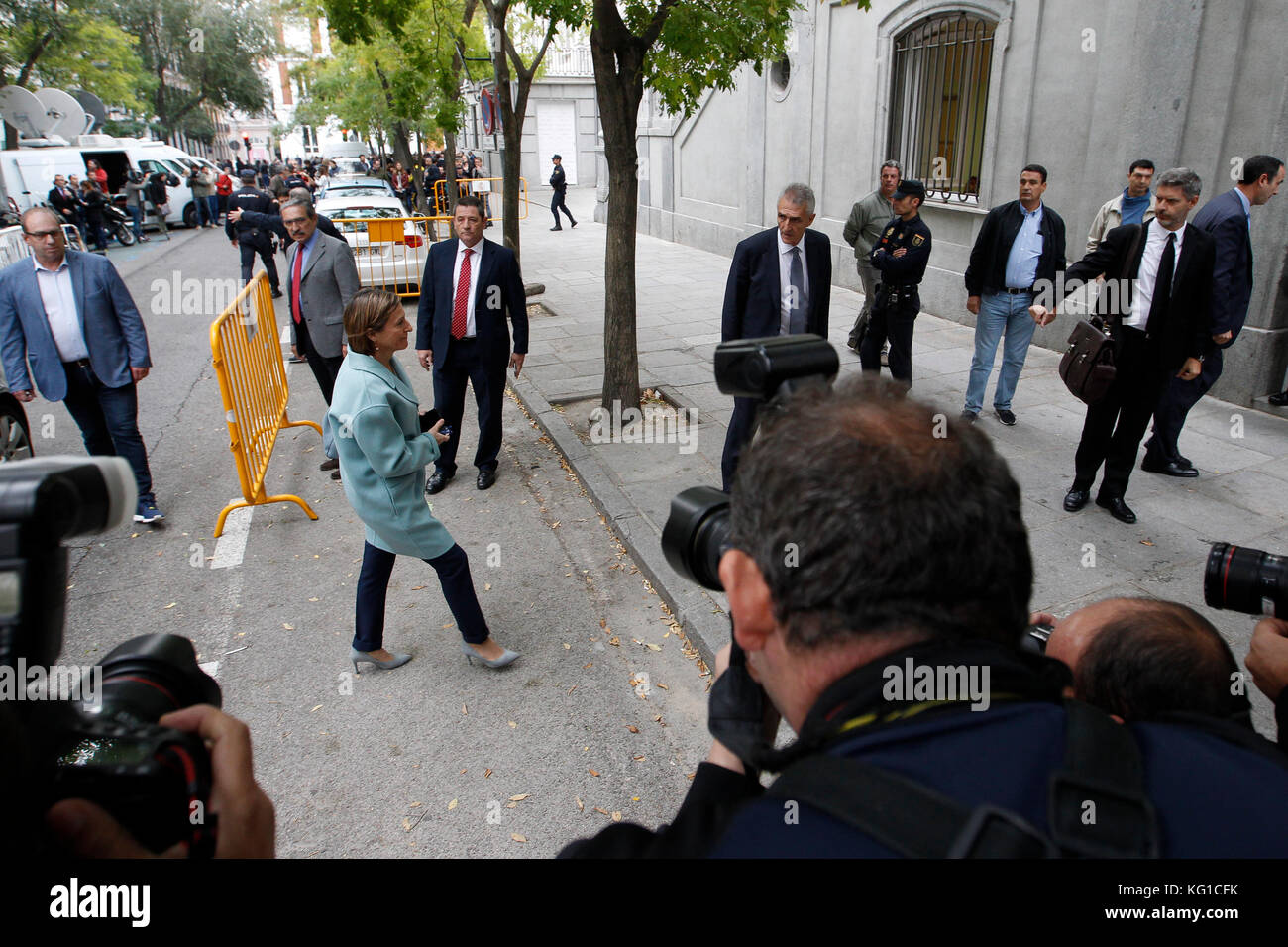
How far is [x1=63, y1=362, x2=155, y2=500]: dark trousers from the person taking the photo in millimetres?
5098

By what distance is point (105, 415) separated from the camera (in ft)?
17.2

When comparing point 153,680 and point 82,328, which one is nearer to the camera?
point 153,680

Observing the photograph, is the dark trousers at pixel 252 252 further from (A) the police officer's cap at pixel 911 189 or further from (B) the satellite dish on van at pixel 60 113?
(B) the satellite dish on van at pixel 60 113

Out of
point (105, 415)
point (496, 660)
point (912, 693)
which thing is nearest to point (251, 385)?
point (105, 415)

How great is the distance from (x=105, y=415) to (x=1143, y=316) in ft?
20.1

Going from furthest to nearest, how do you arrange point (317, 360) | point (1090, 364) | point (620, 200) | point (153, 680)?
point (317, 360) < point (620, 200) < point (1090, 364) < point (153, 680)

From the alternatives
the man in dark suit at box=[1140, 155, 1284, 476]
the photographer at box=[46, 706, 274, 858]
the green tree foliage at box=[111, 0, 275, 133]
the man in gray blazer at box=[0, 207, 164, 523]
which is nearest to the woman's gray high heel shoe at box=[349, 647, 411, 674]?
the man in gray blazer at box=[0, 207, 164, 523]

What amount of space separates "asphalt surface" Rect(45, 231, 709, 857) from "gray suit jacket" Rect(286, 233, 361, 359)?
98cm

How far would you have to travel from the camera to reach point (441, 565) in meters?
3.68

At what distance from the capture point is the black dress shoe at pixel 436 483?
5914 millimetres

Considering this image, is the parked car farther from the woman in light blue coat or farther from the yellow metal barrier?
the woman in light blue coat

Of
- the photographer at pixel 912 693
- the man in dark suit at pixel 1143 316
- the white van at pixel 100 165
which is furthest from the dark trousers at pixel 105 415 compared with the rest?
the white van at pixel 100 165

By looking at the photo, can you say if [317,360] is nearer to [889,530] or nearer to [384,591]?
[384,591]
